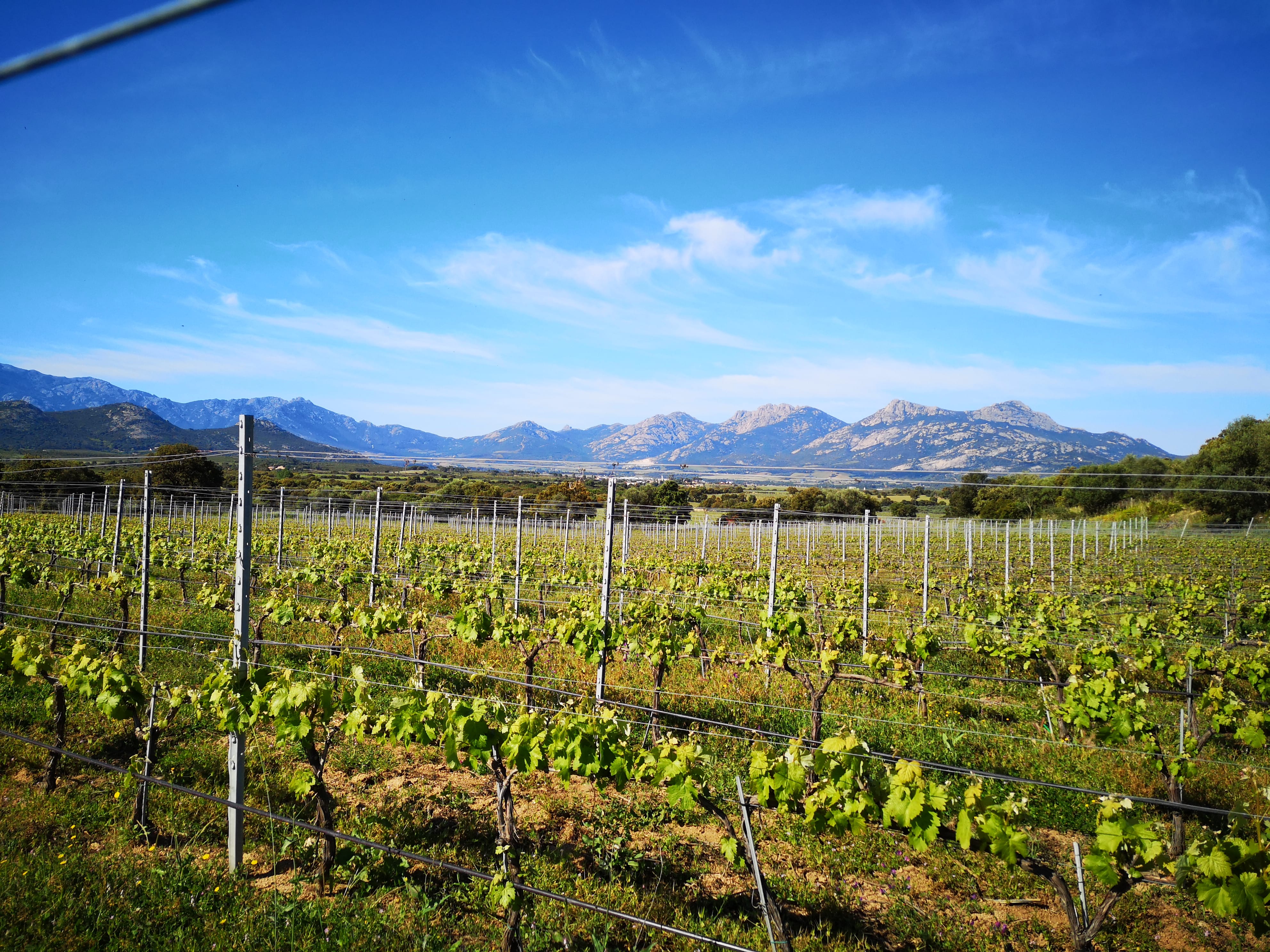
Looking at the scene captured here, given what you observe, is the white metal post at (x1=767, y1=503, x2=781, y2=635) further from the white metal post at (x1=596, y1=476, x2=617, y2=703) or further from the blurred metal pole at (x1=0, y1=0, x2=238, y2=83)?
the blurred metal pole at (x1=0, y1=0, x2=238, y2=83)

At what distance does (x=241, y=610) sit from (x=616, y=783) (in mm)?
3227

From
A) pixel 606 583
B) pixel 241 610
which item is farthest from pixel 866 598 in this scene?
pixel 241 610

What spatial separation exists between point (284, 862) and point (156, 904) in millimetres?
739

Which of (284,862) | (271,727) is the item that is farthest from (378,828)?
(271,727)

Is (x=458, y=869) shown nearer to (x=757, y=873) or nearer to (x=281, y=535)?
(x=757, y=873)

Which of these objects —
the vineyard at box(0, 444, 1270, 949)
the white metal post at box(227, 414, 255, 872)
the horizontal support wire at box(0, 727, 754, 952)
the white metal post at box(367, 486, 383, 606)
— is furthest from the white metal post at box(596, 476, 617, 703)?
the white metal post at box(367, 486, 383, 606)

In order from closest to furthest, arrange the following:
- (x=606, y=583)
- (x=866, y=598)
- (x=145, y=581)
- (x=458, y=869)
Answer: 1. (x=458, y=869)
2. (x=606, y=583)
3. (x=145, y=581)
4. (x=866, y=598)

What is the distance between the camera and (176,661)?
850cm

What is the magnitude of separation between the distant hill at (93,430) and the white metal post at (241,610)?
4410 inches

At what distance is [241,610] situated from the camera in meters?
4.15

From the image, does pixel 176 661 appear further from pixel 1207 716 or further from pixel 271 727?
pixel 1207 716

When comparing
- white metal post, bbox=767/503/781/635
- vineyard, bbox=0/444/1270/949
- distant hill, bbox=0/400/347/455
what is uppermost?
distant hill, bbox=0/400/347/455

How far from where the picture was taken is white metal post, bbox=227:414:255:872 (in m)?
4.13

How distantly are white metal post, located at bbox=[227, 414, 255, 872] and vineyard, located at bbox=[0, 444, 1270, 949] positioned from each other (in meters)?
0.03
